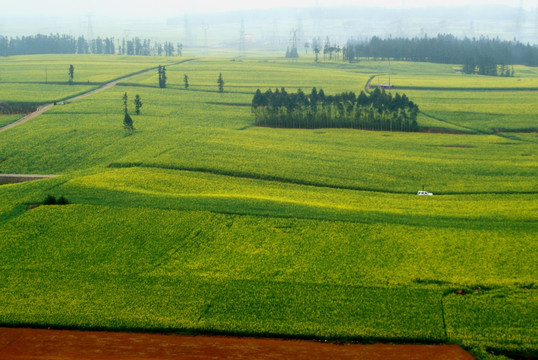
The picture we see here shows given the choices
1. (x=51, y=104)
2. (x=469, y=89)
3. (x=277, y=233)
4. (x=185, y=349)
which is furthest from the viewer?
(x=469, y=89)

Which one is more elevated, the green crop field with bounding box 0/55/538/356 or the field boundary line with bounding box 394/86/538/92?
the field boundary line with bounding box 394/86/538/92

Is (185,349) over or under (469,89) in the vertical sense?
under

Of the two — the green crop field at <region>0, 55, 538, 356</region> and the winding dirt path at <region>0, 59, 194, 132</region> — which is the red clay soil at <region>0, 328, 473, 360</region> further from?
the winding dirt path at <region>0, 59, 194, 132</region>

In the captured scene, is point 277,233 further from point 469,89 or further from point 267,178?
point 469,89

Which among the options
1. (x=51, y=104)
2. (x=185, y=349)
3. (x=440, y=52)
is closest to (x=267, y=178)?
(x=185, y=349)

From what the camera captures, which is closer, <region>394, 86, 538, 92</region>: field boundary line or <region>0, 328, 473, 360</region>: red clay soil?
<region>0, 328, 473, 360</region>: red clay soil

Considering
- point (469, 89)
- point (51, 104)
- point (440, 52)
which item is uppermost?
point (440, 52)

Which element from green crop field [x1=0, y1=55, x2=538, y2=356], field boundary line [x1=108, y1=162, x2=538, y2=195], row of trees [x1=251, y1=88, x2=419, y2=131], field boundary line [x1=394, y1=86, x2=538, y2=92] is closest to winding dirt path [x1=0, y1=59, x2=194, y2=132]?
green crop field [x1=0, y1=55, x2=538, y2=356]

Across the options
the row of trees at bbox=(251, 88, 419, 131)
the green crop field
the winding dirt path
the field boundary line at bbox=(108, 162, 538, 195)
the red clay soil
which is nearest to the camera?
the red clay soil
